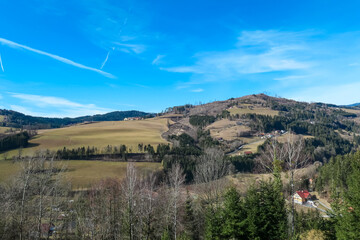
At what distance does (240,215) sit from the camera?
22344mm

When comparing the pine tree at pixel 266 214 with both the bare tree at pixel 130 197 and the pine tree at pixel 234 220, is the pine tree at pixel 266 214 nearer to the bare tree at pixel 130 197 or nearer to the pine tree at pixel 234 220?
the pine tree at pixel 234 220

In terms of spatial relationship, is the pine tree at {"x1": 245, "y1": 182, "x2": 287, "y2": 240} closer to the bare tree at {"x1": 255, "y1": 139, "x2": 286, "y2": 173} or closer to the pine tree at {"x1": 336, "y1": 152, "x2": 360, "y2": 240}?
the bare tree at {"x1": 255, "y1": 139, "x2": 286, "y2": 173}

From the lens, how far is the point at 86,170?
3127 inches

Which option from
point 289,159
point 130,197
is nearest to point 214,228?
point 130,197

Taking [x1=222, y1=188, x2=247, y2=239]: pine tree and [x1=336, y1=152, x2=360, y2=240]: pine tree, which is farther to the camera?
[x1=222, y1=188, x2=247, y2=239]: pine tree

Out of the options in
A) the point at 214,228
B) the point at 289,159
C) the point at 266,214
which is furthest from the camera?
the point at 214,228

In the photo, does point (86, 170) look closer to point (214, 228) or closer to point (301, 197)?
point (214, 228)

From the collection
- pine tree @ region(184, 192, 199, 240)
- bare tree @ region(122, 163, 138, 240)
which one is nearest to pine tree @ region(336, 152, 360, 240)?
pine tree @ region(184, 192, 199, 240)

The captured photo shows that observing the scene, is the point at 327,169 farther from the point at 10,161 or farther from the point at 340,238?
the point at 10,161

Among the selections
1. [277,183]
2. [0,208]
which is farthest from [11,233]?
[277,183]

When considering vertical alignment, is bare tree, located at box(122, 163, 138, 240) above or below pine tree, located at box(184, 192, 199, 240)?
above

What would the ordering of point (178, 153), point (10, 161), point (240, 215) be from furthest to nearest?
1. point (178, 153)
2. point (10, 161)
3. point (240, 215)

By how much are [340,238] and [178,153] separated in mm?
94516

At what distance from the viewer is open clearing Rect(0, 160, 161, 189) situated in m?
67.2
